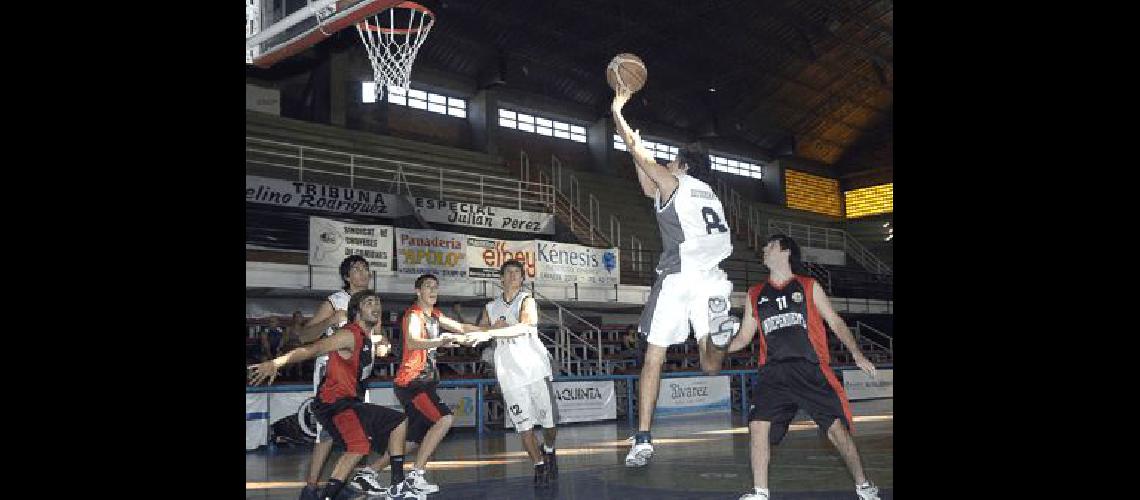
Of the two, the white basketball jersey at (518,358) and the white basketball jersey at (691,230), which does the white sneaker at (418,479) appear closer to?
the white basketball jersey at (518,358)

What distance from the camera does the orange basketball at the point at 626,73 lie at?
6.01 m

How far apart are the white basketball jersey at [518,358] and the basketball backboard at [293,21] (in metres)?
4.32

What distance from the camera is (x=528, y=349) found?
6348 millimetres

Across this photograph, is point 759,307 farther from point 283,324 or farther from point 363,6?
point 283,324

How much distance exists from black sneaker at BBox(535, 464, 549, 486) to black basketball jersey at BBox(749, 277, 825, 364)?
6.28ft

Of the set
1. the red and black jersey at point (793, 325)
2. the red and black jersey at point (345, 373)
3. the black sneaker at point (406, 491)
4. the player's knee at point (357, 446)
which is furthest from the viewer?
the black sneaker at point (406, 491)

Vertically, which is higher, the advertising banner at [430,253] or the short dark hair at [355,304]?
the advertising banner at [430,253]

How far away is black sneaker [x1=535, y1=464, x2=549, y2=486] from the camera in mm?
6012

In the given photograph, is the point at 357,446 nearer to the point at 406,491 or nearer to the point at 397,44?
the point at 406,491

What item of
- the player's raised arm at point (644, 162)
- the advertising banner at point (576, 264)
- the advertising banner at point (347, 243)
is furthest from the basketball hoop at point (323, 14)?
the advertising banner at point (576, 264)

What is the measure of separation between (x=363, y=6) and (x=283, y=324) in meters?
6.68

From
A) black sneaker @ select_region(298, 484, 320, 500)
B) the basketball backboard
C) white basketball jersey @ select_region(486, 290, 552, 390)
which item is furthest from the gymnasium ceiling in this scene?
black sneaker @ select_region(298, 484, 320, 500)
